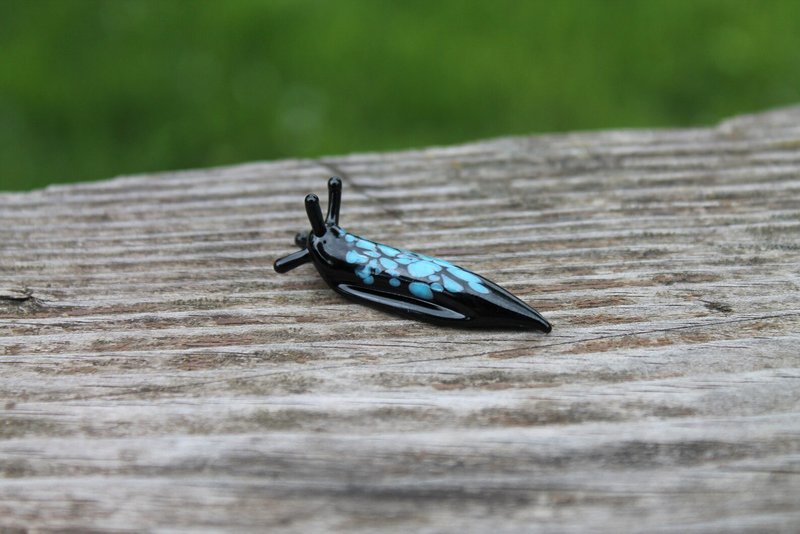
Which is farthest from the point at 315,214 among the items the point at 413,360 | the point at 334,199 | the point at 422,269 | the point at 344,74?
the point at 344,74

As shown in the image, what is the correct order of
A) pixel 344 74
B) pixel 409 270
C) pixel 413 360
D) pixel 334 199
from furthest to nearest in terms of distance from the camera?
pixel 344 74 → pixel 334 199 → pixel 409 270 → pixel 413 360

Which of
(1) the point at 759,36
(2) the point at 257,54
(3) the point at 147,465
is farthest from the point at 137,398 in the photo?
(1) the point at 759,36

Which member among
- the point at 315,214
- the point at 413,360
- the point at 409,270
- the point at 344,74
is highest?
the point at 344,74

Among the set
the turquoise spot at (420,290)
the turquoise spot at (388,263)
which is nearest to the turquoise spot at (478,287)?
the turquoise spot at (420,290)

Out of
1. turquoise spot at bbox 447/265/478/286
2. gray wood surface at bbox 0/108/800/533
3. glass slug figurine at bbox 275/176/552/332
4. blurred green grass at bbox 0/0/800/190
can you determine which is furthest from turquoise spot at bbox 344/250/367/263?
blurred green grass at bbox 0/0/800/190

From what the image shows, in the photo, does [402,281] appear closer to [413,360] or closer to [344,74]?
[413,360]

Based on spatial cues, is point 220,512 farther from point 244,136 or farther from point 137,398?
point 244,136

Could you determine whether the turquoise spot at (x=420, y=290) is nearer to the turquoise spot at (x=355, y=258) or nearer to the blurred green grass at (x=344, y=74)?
the turquoise spot at (x=355, y=258)
